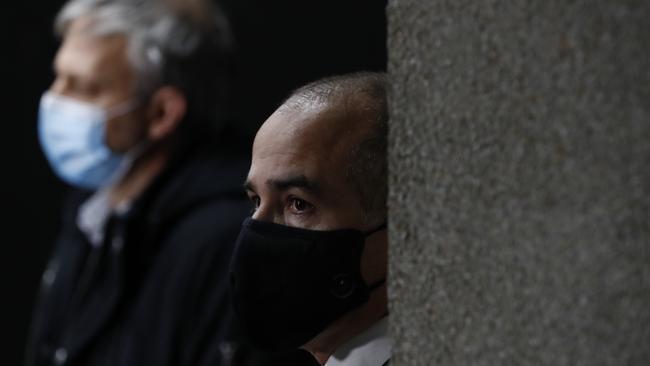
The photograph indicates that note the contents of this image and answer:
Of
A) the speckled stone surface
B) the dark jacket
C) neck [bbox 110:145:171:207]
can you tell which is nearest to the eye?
the speckled stone surface

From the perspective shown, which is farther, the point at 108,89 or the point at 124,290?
the point at 108,89

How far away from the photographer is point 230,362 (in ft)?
11.9

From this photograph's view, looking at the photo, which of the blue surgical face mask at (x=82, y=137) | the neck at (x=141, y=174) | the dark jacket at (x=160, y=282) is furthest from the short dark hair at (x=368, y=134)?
the blue surgical face mask at (x=82, y=137)

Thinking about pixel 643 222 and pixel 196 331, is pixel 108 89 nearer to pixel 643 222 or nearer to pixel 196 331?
pixel 196 331

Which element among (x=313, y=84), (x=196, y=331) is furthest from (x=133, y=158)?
(x=313, y=84)

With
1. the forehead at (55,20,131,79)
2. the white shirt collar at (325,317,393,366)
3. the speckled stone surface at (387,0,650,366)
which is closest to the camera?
the speckled stone surface at (387,0,650,366)

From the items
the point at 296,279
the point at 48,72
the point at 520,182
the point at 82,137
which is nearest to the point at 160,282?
the point at 82,137

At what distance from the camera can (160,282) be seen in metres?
4.05

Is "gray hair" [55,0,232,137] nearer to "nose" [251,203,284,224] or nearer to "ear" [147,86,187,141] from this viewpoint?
"ear" [147,86,187,141]

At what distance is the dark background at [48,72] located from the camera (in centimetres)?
548

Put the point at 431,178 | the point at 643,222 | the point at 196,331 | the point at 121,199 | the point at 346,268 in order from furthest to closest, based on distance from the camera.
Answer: the point at 121,199 < the point at 196,331 < the point at 346,268 < the point at 431,178 < the point at 643,222

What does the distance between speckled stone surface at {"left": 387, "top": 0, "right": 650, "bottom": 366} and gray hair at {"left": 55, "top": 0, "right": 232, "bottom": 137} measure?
111 inches

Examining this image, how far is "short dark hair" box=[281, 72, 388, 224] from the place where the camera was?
1.85m

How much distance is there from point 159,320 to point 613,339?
276 centimetres
